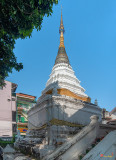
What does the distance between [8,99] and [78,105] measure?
60.8 feet

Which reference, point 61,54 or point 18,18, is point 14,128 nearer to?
point 61,54

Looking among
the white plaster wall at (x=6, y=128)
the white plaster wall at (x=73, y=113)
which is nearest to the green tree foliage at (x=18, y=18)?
the white plaster wall at (x=73, y=113)

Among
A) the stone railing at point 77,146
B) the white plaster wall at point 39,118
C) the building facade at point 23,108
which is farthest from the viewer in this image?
the building facade at point 23,108

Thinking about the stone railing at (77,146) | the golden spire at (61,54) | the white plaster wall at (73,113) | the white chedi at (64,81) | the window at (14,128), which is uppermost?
the golden spire at (61,54)

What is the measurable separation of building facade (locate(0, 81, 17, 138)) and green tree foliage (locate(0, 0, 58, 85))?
18.6 m

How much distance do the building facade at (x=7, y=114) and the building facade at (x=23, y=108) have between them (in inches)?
66.1

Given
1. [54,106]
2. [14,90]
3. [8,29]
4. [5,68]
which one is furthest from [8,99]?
[8,29]

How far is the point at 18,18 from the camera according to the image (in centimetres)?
671

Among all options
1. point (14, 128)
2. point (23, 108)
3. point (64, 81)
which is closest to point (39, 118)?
point (64, 81)

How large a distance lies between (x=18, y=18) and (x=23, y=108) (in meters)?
28.4

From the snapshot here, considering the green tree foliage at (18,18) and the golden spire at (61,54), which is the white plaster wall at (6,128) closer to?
the golden spire at (61,54)

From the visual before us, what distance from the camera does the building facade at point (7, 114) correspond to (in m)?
26.3

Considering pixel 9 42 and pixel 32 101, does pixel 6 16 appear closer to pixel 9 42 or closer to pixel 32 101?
pixel 9 42

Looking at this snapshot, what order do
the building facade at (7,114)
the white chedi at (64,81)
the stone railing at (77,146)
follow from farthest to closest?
the building facade at (7,114), the white chedi at (64,81), the stone railing at (77,146)
